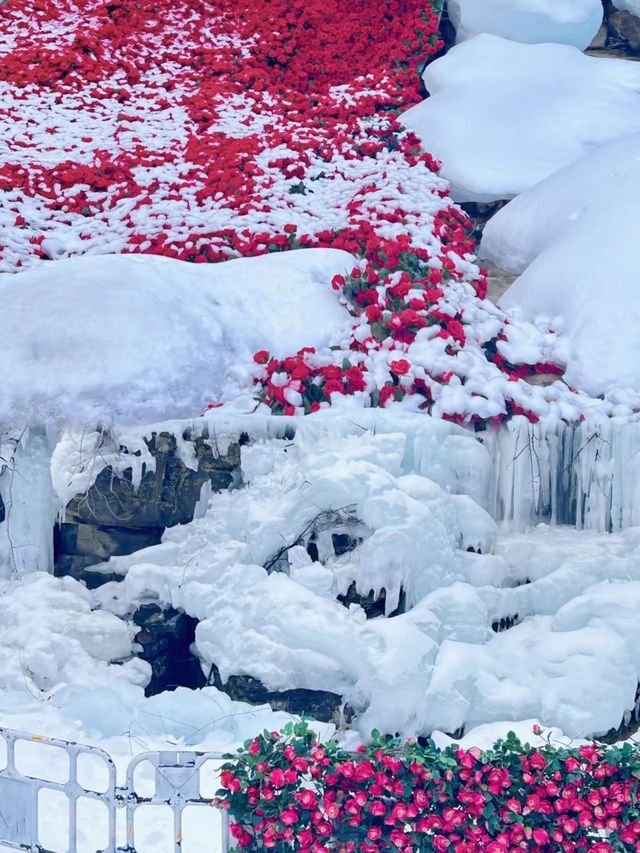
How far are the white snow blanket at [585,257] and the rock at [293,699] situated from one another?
72.6 inches

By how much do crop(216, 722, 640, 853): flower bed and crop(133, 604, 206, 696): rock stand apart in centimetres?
113

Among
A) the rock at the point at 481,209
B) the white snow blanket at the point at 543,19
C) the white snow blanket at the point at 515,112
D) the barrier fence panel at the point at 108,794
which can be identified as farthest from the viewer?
the white snow blanket at the point at 543,19

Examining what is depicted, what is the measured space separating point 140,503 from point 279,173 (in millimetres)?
3368

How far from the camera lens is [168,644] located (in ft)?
12.3

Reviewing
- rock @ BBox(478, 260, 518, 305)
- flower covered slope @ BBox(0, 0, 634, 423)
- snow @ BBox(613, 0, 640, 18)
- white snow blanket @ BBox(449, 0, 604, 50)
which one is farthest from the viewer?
snow @ BBox(613, 0, 640, 18)

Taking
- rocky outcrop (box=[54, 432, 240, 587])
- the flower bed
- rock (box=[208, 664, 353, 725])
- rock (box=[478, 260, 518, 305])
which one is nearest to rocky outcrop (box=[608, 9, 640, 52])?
rock (box=[478, 260, 518, 305])

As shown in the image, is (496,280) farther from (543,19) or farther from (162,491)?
(543,19)

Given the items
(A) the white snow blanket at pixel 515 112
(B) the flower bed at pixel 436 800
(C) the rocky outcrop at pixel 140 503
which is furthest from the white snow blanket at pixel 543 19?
(B) the flower bed at pixel 436 800

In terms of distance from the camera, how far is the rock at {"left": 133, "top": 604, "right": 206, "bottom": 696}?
369cm

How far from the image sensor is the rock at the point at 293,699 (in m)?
3.47

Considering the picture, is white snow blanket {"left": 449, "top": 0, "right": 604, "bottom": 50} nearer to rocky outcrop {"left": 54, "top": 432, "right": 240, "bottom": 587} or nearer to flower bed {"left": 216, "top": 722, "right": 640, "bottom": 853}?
rocky outcrop {"left": 54, "top": 432, "right": 240, "bottom": 587}

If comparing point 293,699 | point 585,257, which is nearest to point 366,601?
point 293,699

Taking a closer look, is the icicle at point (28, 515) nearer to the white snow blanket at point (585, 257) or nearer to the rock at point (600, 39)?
the white snow blanket at point (585, 257)

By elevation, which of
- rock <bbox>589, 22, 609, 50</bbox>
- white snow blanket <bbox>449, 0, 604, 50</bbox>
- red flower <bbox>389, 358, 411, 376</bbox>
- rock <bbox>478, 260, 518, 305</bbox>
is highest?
white snow blanket <bbox>449, 0, 604, 50</bbox>
